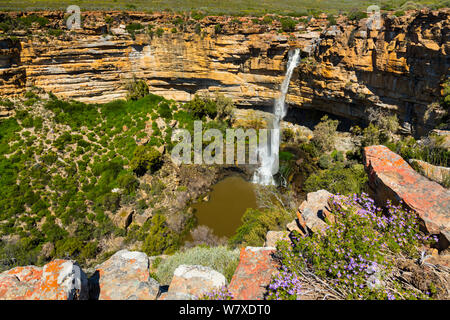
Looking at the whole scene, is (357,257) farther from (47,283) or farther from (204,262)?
(47,283)

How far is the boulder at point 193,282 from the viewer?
18.4 ft

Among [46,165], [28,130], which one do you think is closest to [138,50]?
[28,130]

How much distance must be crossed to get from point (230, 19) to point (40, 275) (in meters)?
28.5

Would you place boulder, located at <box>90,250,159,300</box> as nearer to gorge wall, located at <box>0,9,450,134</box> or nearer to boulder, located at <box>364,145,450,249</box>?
boulder, located at <box>364,145,450,249</box>

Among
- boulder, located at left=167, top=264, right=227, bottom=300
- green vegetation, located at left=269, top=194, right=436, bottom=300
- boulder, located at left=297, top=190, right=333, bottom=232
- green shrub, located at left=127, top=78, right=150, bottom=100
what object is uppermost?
green shrub, located at left=127, top=78, right=150, bottom=100

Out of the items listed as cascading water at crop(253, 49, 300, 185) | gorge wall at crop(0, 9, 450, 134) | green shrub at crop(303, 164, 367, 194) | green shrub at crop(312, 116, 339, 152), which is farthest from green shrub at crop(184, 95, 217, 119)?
green shrub at crop(303, 164, 367, 194)

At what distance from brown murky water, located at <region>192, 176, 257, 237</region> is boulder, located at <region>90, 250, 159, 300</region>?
39.3 ft

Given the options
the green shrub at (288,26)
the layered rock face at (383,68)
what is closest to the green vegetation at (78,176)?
the layered rock face at (383,68)

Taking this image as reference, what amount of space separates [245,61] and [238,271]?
23.8 meters

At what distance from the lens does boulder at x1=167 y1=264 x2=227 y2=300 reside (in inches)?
220

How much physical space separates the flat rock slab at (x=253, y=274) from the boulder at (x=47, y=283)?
3760 millimetres

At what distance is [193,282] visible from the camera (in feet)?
19.6

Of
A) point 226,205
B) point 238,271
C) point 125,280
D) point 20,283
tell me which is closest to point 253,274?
point 238,271

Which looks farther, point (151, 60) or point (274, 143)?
point (274, 143)
